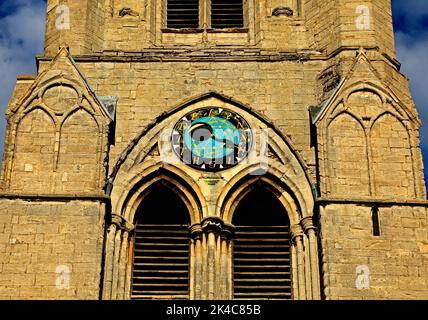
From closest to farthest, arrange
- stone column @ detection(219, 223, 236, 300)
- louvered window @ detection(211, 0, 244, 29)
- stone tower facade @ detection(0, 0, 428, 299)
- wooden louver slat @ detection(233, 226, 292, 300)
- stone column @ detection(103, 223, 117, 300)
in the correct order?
stone tower facade @ detection(0, 0, 428, 299) → stone column @ detection(103, 223, 117, 300) → stone column @ detection(219, 223, 236, 300) → wooden louver slat @ detection(233, 226, 292, 300) → louvered window @ detection(211, 0, 244, 29)

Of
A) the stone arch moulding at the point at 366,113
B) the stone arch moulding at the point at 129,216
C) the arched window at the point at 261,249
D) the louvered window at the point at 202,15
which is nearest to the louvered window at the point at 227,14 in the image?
the louvered window at the point at 202,15

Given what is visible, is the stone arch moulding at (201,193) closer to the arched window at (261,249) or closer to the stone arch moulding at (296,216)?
the stone arch moulding at (296,216)

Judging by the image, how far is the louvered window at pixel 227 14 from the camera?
24.4m

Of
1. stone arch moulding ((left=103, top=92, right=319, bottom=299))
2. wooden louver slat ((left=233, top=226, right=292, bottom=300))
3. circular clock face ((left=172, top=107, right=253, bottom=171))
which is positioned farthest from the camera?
circular clock face ((left=172, top=107, right=253, bottom=171))

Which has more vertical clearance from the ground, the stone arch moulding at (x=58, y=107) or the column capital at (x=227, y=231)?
the stone arch moulding at (x=58, y=107)

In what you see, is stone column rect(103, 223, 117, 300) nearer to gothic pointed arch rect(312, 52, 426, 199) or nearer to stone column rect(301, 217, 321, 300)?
stone column rect(301, 217, 321, 300)

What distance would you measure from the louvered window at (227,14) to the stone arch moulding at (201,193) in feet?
7.66

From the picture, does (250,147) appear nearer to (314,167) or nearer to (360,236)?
(314,167)

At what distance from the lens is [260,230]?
70.4ft

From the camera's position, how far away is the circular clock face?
2177 centimetres

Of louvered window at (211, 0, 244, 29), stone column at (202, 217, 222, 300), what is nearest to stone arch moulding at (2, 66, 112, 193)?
stone column at (202, 217, 222, 300)

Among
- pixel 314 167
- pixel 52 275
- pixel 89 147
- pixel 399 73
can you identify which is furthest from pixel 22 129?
pixel 399 73

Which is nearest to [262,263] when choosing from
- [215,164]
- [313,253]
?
[313,253]

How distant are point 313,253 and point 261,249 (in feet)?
2.88
